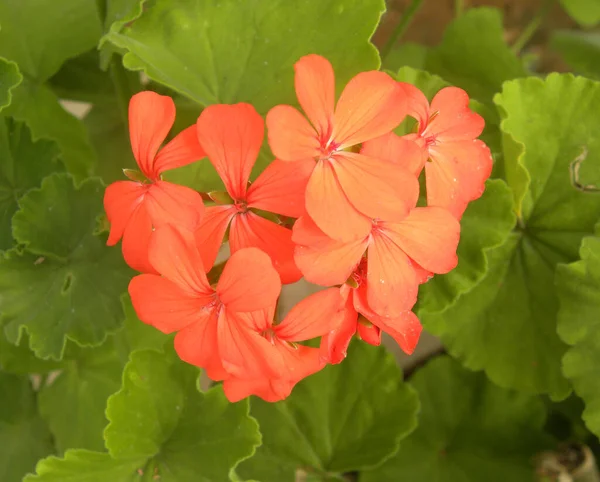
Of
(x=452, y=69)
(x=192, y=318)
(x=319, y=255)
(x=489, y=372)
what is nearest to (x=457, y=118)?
(x=319, y=255)

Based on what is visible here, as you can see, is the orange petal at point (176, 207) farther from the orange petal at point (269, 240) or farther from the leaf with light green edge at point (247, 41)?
the leaf with light green edge at point (247, 41)

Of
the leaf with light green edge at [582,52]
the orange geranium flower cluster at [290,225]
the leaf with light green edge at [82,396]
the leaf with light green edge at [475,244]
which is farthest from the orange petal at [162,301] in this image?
the leaf with light green edge at [582,52]

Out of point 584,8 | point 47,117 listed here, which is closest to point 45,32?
point 47,117

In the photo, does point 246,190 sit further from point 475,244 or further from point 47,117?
point 47,117

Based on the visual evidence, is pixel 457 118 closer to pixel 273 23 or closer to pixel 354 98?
→ pixel 354 98

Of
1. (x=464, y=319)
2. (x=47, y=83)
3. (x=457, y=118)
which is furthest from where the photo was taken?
(x=47, y=83)

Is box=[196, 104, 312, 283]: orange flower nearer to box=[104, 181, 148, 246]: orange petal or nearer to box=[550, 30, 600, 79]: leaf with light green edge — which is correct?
box=[104, 181, 148, 246]: orange petal

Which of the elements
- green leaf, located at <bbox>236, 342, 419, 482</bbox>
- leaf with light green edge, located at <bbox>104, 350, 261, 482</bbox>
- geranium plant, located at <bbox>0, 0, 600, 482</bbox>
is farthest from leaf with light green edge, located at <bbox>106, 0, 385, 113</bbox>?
green leaf, located at <bbox>236, 342, 419, 482</bbox>
